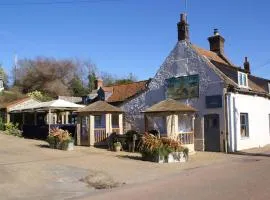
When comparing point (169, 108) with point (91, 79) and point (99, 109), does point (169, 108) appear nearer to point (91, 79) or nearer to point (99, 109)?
point (99, 109)

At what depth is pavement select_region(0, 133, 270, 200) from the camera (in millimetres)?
11398

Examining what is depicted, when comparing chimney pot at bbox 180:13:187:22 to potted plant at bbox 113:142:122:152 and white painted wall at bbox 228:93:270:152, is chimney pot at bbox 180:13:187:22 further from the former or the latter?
potted plant at bbox 113:142:122:152

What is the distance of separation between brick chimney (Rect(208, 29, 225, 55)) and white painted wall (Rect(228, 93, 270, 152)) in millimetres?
5891

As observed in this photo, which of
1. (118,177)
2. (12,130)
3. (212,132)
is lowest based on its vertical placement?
(118,177)

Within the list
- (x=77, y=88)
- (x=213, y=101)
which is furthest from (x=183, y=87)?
(x=77, y=88)

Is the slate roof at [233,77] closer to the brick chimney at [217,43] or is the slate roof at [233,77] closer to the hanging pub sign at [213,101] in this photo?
the hanging pub sign at [213,101]

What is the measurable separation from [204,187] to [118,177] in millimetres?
4041

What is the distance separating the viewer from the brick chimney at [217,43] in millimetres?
33781

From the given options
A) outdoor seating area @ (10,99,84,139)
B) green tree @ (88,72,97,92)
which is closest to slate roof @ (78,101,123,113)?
outdoor seating area @ (10,99,84,139)

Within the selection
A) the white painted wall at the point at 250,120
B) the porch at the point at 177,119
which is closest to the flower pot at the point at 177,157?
the porch at the point at 177,119

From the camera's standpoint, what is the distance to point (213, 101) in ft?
85.6

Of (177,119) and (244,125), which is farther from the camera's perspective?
(244,125)

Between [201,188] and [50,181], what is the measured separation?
17.0 feet

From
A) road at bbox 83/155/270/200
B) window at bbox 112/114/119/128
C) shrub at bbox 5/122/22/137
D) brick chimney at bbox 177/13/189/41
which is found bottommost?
road at bbox 83/155/270/200
